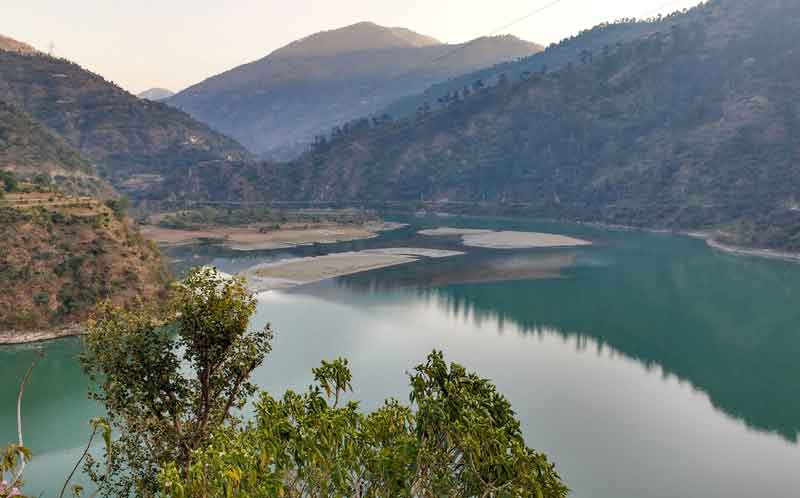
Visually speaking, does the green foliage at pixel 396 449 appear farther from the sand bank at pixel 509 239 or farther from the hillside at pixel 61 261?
the sand bank at pixel 509 239

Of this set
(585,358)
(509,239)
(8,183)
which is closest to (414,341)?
(585,358)

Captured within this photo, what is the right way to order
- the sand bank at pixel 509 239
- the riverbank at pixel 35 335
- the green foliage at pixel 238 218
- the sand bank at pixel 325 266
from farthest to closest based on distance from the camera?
the green foliage at pixel 238 218 < the sand bank at pixel 509 239 < the sand bank at pixel 325 266 < the riverbank at pixel 35 335

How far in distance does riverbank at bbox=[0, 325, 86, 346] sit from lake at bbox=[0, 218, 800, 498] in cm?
142

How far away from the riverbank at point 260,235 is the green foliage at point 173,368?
336 ft

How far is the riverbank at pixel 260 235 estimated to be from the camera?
12756 cm

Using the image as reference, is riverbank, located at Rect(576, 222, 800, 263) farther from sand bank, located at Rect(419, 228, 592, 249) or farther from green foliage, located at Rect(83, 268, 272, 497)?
green foliage, located at Rect(83, 268, 272, 497)

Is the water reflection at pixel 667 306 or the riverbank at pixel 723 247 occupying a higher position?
the riverbank at pixel 723 247

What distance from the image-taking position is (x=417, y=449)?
51.7 feet

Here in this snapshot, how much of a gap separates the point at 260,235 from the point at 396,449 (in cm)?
12674

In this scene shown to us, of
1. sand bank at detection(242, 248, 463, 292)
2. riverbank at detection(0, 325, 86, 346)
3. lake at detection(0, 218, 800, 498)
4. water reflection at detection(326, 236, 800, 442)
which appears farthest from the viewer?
sand bank at detection(242, 248, 463, 292)

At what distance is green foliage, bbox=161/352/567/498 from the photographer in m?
14.7

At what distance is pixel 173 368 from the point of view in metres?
20.5

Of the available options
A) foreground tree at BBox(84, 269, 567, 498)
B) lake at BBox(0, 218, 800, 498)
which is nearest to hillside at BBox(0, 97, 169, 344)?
lake at BBox(0, 218, 800, 498)

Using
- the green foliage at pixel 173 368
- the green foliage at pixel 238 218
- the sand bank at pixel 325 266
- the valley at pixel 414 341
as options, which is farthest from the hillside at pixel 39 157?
the green foliage at pixel 173 368
